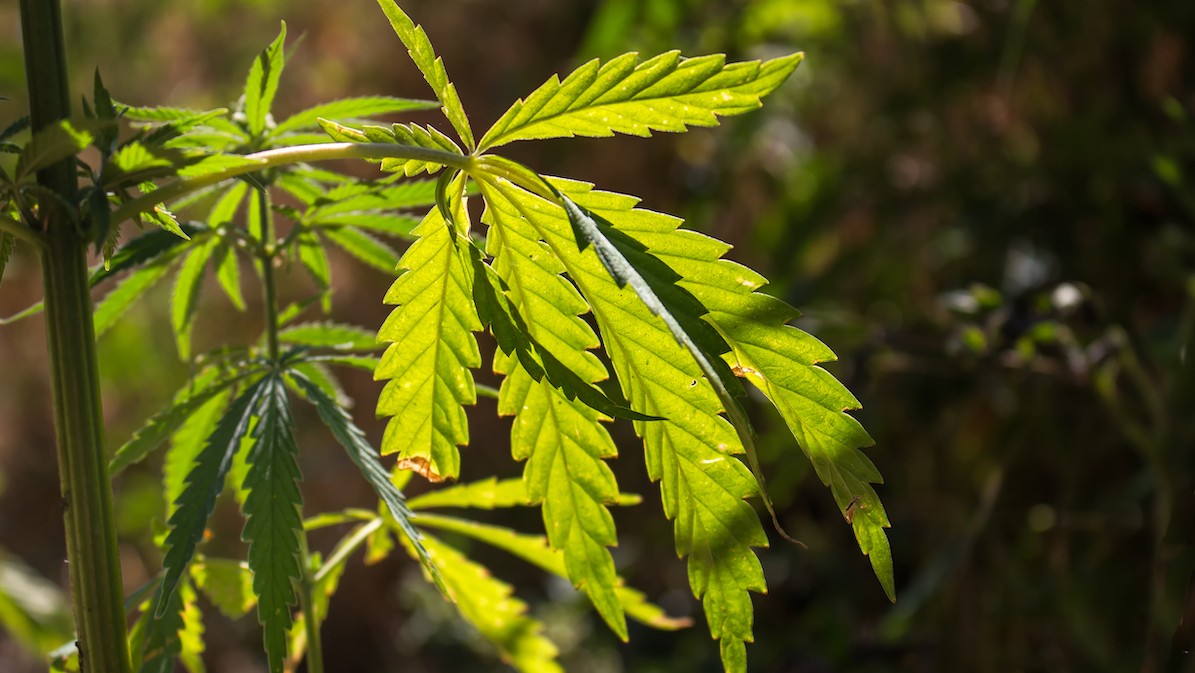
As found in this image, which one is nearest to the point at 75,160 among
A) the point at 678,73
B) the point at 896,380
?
the point at 678,73

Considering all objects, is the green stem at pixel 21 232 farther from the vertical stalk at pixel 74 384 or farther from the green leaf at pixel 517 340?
the green leaf at pixel 517 340

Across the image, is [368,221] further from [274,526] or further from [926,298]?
[926,298]

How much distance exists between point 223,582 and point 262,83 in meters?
0.29

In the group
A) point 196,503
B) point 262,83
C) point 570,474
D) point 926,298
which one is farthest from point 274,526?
point 926,298

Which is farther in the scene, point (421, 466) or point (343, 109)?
point (343, 109)

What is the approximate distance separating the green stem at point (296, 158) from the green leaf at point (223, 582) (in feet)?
0.86

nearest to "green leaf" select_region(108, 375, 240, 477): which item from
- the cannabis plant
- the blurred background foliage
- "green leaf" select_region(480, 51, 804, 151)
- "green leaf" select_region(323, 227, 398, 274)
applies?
the cannabis plant

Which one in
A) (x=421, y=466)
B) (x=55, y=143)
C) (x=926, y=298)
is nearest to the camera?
(x=55, y=143)

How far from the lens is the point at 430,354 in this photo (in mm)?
486

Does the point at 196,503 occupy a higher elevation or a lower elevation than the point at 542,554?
higher

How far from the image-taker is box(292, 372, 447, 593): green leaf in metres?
0.46

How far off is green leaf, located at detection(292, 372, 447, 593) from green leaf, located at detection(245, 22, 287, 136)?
14 cm

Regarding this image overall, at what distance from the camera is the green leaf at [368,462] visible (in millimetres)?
464

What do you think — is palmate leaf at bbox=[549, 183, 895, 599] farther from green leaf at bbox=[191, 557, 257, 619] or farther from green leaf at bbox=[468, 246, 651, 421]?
green leaf at bbox=[191, 557, 257, 619]
